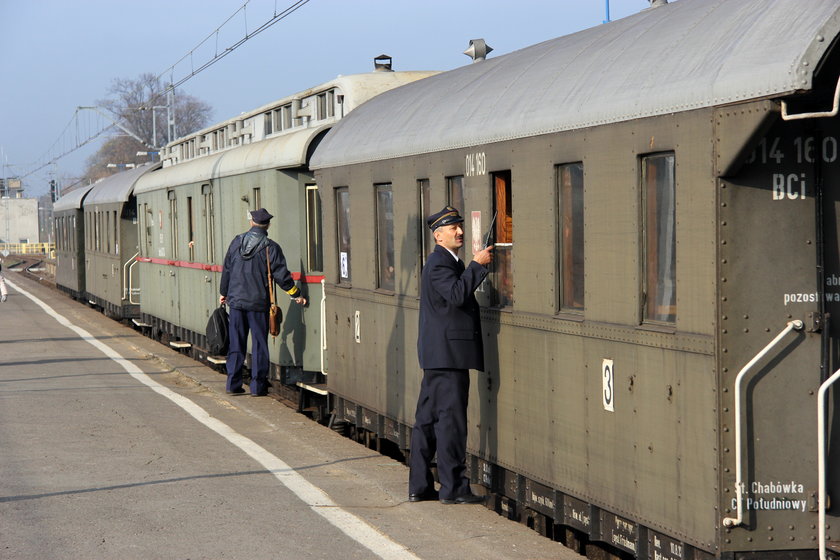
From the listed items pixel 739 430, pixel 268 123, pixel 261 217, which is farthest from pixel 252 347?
pixel 739 430

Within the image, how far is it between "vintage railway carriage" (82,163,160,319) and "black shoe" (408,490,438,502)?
18.2 m

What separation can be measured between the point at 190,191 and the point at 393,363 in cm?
988

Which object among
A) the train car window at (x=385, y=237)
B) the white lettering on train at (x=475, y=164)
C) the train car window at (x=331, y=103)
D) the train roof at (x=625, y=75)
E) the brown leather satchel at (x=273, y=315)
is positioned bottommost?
the brown leather satchel at (x=273, y=315)

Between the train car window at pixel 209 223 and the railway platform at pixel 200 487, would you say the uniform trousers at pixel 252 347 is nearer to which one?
the railway platform at pixel 200 487

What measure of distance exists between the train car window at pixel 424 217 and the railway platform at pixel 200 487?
168cm

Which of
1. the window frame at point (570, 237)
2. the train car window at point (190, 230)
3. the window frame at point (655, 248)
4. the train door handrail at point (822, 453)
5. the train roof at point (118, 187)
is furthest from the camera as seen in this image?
the train roof at point (118, 187)

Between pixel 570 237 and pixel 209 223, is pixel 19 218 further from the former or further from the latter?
pixel 570 237

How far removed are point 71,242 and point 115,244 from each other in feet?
31.8

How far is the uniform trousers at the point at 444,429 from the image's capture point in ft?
27.6

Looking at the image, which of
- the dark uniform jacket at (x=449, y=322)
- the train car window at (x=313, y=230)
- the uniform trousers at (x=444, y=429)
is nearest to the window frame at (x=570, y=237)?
the dark uniform jacket at (x=449, y=322)

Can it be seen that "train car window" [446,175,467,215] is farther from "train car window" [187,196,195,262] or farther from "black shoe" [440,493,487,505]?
"train car window" [187,196,195,262]

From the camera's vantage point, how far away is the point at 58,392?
15086mm

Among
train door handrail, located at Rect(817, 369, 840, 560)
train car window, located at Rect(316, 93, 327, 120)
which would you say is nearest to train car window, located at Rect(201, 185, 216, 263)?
train car window, located at Rect(316, 93, 327, 120)

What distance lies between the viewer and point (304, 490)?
9234 mm
